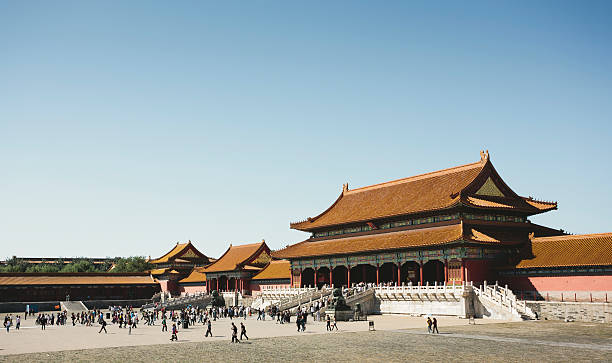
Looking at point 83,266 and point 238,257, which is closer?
point 238,257

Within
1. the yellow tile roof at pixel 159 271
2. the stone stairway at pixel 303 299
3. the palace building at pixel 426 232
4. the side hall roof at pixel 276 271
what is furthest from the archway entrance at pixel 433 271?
the yellow tile roof at pixel 159 271

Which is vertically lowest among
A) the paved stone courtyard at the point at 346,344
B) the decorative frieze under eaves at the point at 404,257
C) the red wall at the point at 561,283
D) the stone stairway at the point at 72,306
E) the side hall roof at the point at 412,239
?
the stone stairway at the point at 72,306

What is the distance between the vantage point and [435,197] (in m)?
63.8

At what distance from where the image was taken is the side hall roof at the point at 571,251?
48456 mm

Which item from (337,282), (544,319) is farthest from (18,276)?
(544,319)

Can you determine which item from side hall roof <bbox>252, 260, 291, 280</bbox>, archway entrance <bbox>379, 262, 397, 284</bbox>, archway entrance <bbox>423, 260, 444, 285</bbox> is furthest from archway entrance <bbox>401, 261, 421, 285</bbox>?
side hall roof <bbox>252, 260, 291, 280</bbox>

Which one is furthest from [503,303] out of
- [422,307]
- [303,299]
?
[303,299]

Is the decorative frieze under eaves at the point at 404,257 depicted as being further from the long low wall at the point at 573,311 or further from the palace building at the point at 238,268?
the palace building at the point at 238,268

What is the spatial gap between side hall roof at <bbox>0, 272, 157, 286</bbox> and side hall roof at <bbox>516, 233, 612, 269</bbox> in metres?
64.3

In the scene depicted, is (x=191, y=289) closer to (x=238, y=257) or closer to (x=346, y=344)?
(x=238, y=257)

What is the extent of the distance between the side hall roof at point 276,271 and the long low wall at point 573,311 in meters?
37.5

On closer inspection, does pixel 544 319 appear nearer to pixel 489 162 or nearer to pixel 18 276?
pixel 489 162

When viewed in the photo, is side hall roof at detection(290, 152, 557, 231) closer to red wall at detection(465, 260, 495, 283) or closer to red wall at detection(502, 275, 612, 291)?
red wall at detection(465, 260, 495, 283)

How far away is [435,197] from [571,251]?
15.6 metres
